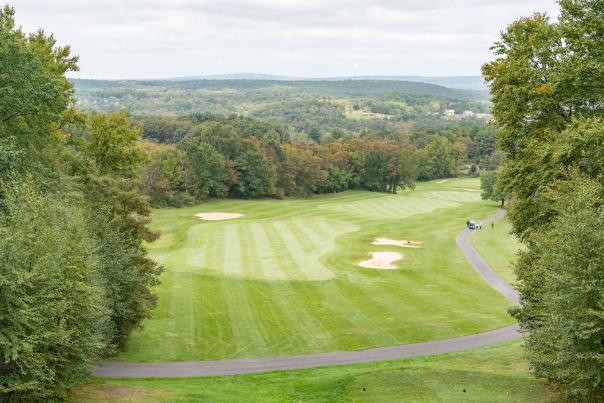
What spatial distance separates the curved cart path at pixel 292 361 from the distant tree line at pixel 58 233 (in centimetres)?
152

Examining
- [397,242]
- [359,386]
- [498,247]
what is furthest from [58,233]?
[498,247]

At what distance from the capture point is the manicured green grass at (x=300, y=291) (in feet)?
116

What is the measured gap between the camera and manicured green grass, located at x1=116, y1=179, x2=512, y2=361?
35.4m

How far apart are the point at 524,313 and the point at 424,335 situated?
12923 millimetres

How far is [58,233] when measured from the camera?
2092cm

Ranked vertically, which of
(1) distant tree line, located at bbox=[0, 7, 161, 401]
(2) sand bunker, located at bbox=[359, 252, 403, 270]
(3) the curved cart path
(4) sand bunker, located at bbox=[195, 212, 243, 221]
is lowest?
(4) sand bunker, located at bbox=[195, 212, 243, 221]

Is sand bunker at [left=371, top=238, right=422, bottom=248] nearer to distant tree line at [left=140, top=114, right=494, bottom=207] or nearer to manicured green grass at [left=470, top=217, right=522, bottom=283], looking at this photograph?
manicured green grass at [left=470, top=217, right=522, bottom=283]

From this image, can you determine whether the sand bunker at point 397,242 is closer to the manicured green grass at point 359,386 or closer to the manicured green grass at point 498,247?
the manicured green grass at point 498,247

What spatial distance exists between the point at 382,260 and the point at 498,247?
51.4 ft

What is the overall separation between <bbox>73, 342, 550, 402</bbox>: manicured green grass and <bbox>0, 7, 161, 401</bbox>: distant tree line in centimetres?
231

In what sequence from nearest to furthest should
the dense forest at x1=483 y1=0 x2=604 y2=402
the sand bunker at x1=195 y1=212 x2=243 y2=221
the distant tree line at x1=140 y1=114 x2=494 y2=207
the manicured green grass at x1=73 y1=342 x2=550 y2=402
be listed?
1. the dense forest at x1=483 y1=0 x2=604 y2=402
2. the manicured green grass at x1=73 y1=342 x2=550 y2=402
3. the sand bunker at x1=195 y1=212 x2=243 y2=221
4. the distant tree line at x1=140 y1=114 x2=494 y2=207

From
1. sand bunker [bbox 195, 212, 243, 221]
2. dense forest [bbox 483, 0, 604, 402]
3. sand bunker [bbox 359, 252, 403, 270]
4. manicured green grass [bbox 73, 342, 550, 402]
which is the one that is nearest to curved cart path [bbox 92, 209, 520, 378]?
manicured green grass [bbox 73, 342, 550, 402]

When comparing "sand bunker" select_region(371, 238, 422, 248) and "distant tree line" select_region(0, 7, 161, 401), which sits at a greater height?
"distant tree line" select_region(0, 7, 161, 401)

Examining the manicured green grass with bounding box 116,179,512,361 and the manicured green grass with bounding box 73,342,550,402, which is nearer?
→ the manicured green grass with bounding box 73,342,550,402
